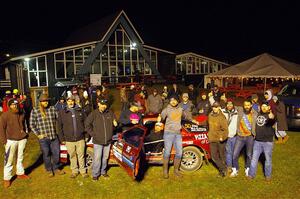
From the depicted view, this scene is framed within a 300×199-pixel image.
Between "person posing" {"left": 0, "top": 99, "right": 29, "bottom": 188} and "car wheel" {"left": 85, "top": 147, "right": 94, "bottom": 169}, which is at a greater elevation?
"person posing" {"left": 0, "top": 99, "right": 29, "bottom": 188}

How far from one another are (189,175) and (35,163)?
4.38 m

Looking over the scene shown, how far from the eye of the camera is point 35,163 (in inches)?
299

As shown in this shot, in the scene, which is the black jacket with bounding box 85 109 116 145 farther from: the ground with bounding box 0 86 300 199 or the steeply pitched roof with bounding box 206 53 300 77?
the steeply pitched roof with bounding box 206 53 300 77

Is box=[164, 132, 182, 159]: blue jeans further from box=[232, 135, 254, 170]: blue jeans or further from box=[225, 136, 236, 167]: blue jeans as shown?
box=[232, 135, 254, 170]: blue jeans

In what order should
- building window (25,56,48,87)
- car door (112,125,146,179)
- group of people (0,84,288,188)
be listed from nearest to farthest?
1. car door (112,125,146,179)
2. group of people (0,84,288,188)
3. building window (25,56,48,87)

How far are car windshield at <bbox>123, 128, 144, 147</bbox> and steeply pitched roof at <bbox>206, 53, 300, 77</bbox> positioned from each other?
1023 cm

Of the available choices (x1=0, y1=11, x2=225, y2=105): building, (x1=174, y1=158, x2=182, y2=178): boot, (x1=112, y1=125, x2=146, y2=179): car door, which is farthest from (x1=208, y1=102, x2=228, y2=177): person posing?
(x1=0, y1=11, x2=225, y2=105): building

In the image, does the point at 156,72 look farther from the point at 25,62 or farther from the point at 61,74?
the point at 25,62

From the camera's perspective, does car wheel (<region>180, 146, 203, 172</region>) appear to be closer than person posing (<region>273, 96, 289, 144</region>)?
Yes

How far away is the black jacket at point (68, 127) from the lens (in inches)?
232

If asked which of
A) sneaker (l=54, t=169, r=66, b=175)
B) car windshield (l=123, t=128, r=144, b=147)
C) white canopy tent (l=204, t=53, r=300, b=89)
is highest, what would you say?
white canopy tent (l=204, t=53, r=300, b=89)

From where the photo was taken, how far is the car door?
5.23 metres

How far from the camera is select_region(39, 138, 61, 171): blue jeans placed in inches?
240

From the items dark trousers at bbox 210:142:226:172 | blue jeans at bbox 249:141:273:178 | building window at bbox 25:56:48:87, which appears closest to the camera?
blue jeans at bbox 249:141:273:178
